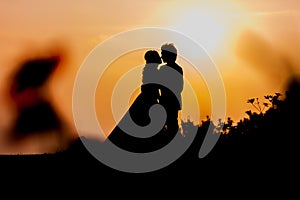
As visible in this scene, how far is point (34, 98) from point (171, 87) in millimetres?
9331

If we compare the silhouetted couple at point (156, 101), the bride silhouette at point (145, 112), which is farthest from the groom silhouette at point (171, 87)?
the bride silhouette at point (145, 112)

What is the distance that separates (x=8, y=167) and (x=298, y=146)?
5697mm

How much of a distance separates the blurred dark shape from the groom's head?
458 cm

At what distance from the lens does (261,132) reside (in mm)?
17062

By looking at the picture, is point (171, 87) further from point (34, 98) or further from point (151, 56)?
point (34, 98)

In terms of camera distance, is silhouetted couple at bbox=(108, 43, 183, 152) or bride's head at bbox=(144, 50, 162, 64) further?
bride's head at bbox=(144, 50, 162, 64)

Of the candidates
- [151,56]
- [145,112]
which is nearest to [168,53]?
[151,56]

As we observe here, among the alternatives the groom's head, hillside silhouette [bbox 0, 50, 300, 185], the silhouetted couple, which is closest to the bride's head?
the silhouetted couple

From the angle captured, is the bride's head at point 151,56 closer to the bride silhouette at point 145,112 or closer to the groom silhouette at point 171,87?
the bride silhouette at point 145,112

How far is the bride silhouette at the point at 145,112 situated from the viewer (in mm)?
15758

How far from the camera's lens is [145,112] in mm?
16109

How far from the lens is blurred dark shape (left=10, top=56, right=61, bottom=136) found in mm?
20891

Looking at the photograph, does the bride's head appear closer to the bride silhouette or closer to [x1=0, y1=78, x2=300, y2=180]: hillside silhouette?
the bride silhouette

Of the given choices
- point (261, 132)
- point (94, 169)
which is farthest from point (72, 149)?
point (261, 132)
